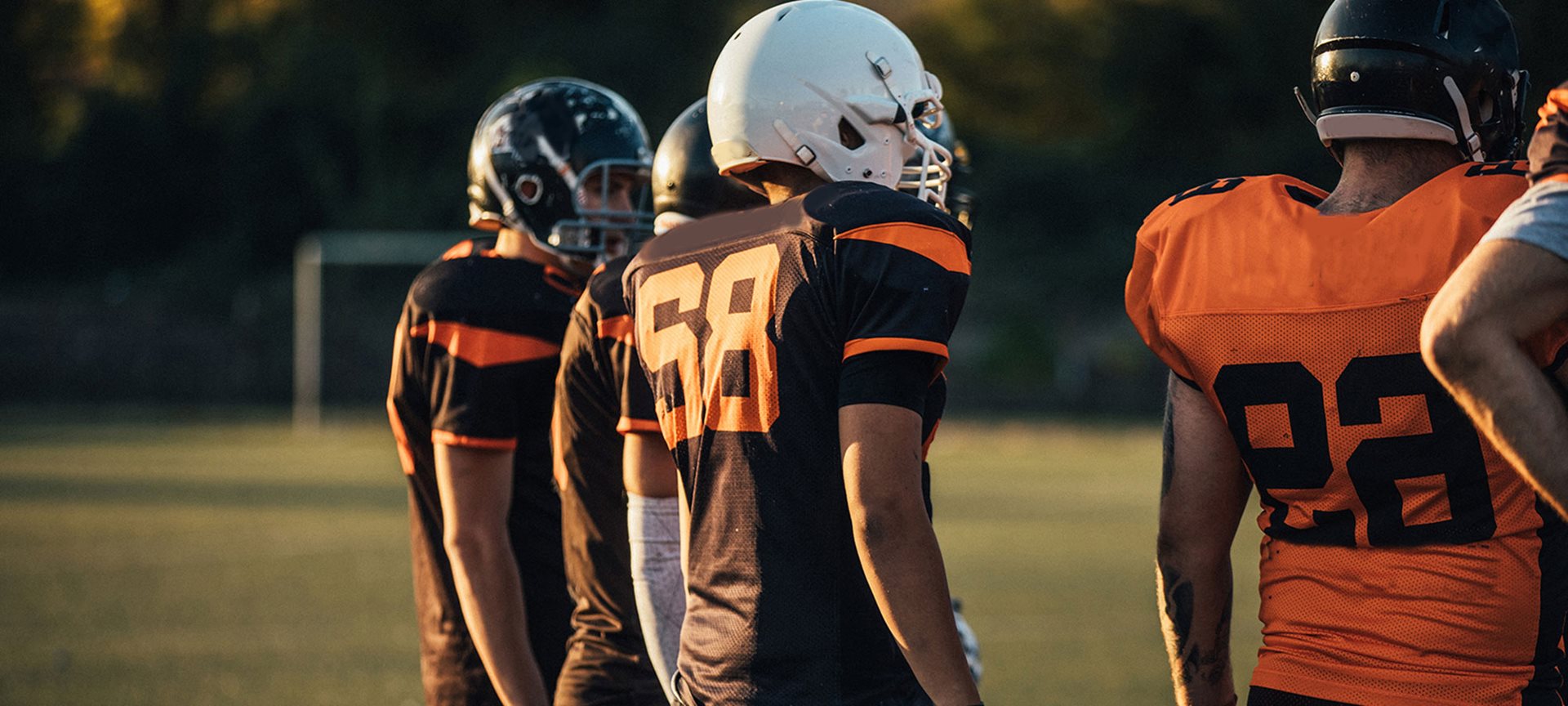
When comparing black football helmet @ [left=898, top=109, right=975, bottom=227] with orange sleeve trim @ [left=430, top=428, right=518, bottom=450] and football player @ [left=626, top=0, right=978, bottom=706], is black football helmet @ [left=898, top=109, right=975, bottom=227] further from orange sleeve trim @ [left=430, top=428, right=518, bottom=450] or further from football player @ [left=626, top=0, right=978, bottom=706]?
orange sleeve trim @ [left=430, top=428, right=518, bottom=450]

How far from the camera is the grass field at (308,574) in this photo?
7.88 m

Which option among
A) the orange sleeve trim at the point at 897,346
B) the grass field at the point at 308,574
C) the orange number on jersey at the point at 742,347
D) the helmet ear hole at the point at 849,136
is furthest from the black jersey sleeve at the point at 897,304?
the grass field at the point at 308,574

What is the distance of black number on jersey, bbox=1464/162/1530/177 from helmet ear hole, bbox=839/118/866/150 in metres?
0.83

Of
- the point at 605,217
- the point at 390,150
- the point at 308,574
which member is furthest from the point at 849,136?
the point at 390,150

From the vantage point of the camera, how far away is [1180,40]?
38.5m

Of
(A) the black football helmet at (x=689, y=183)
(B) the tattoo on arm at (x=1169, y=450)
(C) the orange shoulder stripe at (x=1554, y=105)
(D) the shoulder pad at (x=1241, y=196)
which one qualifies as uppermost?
(C) the orange shoulder stripe at (x=1554, y=105)

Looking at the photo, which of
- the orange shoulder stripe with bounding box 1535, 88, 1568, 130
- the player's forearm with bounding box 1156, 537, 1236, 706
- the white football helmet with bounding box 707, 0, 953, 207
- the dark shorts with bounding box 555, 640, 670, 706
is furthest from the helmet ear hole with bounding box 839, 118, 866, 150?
the dark shorts with bounding box 555, 640, 670, 706

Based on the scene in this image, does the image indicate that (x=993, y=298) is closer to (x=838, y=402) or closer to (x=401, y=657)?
(x=401, y=657)

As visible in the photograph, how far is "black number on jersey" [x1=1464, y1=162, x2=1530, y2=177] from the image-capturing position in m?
2.24

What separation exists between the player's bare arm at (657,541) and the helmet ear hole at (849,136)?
62 cm

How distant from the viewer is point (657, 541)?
291cm

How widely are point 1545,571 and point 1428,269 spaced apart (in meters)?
0.41

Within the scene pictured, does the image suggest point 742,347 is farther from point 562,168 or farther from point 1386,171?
point 562,168

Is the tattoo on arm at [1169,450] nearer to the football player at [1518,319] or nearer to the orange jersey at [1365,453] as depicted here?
the orange jersey at [1365,453]
